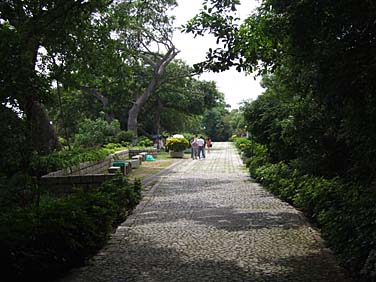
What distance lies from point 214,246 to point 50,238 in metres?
2.28

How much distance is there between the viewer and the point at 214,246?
237 inches

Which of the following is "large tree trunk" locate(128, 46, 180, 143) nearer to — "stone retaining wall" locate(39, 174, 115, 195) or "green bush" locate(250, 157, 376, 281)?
"stone retaining wall" locate(39, 174, 115, 195)

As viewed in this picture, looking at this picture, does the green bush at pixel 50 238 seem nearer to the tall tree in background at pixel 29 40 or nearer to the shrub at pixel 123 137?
the tall tree in background at pixel 29 40

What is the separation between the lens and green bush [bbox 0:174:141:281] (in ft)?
14.9

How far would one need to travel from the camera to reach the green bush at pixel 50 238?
4.55 metres

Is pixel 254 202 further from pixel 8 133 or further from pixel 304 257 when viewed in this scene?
pixel 8 133

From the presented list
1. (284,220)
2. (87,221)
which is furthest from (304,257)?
(87,221)

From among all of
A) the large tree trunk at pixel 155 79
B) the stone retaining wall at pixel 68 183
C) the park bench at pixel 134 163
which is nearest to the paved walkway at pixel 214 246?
the stone retaining wall at pixel 68 183

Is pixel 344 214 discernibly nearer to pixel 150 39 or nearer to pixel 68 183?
pixel 68 183

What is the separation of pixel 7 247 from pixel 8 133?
1.67 m

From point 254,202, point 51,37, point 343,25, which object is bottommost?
point 254,202

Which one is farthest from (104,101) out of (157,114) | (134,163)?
(134,163)

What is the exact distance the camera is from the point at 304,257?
5.43 metres

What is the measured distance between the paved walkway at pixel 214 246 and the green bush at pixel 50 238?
22cm
